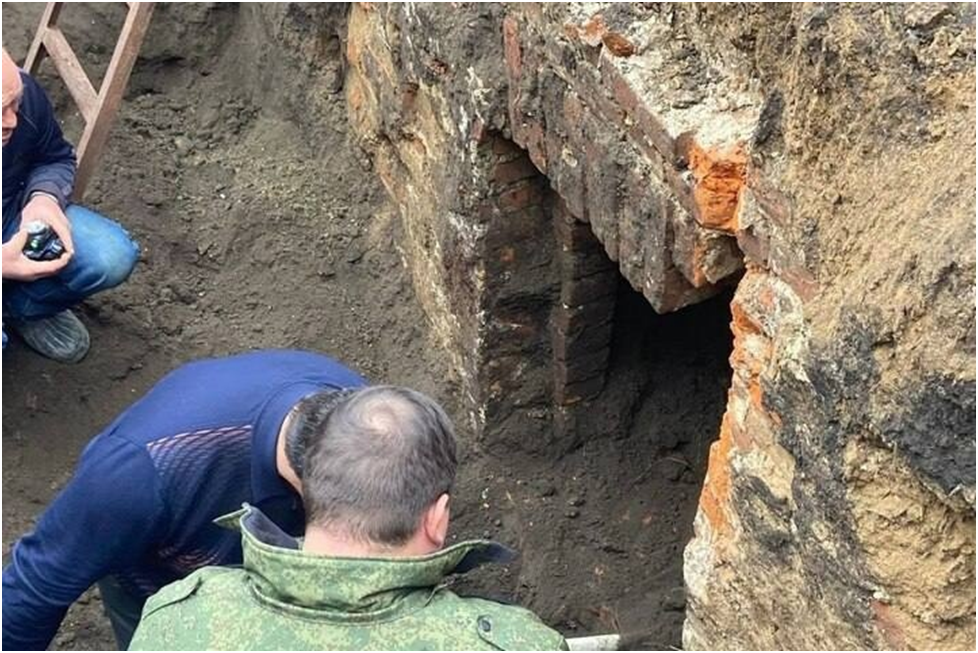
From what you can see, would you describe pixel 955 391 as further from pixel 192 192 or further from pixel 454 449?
pixel 192 192

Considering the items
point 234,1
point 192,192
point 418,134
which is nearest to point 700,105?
point 418,134

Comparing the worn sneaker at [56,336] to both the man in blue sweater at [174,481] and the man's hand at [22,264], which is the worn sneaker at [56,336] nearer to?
the man's hand at [22,264]

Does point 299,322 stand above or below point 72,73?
below

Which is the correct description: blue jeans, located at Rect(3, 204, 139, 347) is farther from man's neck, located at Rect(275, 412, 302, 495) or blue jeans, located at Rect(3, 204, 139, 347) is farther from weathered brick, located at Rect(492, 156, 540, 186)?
man's neck, located at Rect(275, 412, 302, 495)

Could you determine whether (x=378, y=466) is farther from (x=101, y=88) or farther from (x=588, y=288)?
(x=101, y=88)

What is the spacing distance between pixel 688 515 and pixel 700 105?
1.56 meters

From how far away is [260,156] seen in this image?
16.0 ft

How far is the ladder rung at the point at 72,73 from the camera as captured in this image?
4414 mm

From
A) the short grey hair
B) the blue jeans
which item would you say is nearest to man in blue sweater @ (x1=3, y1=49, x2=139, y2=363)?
the blue jeans

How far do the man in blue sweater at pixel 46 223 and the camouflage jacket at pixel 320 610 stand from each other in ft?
6.54

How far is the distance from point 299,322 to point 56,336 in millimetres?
733

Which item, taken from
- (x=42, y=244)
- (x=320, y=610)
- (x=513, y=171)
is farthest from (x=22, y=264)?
(x=320, y=610)

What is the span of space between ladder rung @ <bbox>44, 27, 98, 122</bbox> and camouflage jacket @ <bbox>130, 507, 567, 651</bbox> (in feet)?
8.74

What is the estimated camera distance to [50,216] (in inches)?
151
